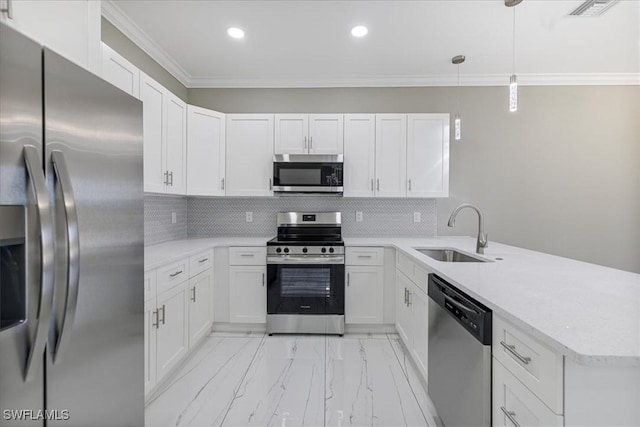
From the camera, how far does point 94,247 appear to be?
39.0 inches

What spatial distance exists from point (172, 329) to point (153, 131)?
1.48m

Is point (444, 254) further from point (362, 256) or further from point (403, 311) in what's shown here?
point (362, 256)

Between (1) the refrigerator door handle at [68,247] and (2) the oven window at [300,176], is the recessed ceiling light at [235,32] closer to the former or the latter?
(2) the oven window at [300,176]

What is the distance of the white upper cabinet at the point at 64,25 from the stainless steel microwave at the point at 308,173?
192 centimetres

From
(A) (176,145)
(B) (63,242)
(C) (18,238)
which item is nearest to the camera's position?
(C) (18,238)

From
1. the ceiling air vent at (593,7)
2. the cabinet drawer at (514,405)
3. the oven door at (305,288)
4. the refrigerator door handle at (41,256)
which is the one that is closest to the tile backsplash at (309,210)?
the oven door at (305,288)

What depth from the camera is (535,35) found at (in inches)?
104

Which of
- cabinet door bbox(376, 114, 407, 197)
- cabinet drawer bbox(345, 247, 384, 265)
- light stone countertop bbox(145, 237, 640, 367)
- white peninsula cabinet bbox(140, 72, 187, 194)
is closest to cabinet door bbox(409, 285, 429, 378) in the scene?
light stone countertop bbox(145, 237, 640, 367)

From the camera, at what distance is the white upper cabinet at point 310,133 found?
3256 mm

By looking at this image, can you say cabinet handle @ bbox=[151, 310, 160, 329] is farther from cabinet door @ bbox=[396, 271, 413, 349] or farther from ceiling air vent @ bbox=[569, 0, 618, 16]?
ceiling air vent @ bbox=[569, 0, 618, 16]

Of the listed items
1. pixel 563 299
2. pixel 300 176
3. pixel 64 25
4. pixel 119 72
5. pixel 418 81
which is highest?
pixel 418 81

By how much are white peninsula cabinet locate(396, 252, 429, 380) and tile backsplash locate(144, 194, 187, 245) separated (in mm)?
2304

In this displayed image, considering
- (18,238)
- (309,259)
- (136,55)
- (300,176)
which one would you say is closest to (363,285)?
(309,259)

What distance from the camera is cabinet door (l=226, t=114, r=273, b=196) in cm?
328
